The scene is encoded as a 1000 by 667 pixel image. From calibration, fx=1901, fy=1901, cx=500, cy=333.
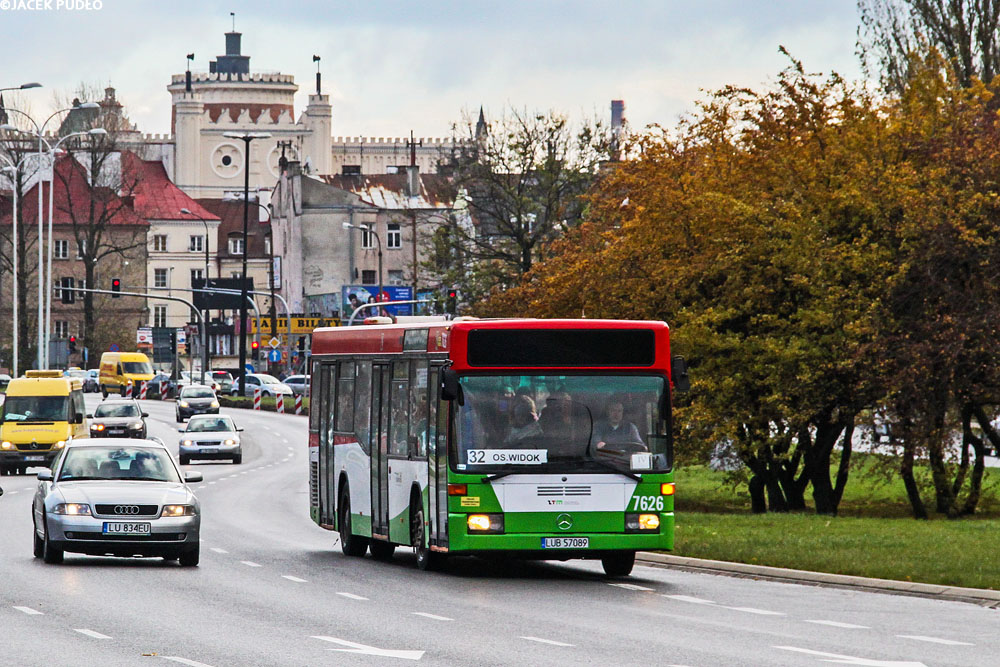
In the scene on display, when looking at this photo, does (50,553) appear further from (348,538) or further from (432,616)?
(432,616)

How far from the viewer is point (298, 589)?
742 inches

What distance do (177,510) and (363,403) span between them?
2738mm

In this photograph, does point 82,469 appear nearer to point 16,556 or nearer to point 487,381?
point 16,556

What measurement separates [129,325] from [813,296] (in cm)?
11255

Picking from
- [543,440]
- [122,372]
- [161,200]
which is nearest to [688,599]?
[543,440]

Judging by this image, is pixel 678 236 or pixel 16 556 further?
pixel 678 236

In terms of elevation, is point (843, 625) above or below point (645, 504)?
below

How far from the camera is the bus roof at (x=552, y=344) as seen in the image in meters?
19.6

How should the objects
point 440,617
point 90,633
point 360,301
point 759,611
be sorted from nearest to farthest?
point 90,633 < point 440,617 < point 759,611 < point 360,301

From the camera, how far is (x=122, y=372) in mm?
105812

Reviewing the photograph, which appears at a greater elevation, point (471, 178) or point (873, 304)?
point (471, 178)

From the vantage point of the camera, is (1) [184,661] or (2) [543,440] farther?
(2) [543,440]

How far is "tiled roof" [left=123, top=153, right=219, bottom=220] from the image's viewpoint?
511 ft

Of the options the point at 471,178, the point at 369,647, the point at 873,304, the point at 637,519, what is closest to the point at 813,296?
the point at 873,304
